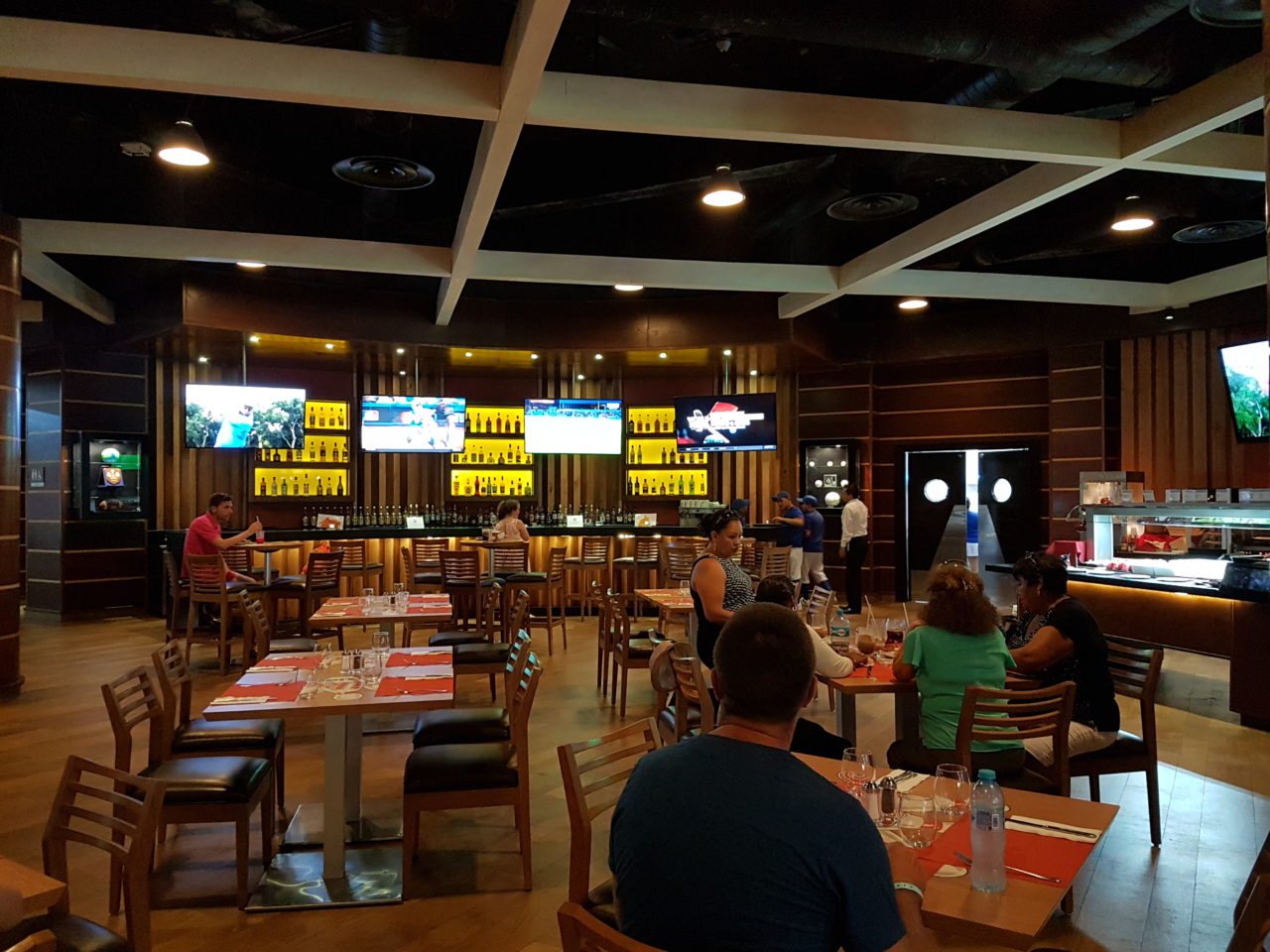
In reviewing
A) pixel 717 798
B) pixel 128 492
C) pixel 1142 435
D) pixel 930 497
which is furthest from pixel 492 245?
pixel 717 798

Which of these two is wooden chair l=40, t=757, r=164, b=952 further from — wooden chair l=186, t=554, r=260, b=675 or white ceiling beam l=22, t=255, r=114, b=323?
white ceiling beam l=22, t=255, r=114, b=323

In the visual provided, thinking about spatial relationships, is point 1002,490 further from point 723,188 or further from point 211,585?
point 211,585

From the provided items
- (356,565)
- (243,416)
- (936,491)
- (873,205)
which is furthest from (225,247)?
(936,491)

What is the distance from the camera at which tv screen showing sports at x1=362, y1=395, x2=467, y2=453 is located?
38.3 ft

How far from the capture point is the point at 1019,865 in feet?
6.71

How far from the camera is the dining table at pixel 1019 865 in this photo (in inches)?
70.0

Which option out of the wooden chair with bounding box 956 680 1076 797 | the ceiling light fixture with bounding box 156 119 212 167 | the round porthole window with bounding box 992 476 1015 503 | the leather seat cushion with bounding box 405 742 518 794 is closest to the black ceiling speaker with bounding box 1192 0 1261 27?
the wooden chair with bounding box 956 680 1076 797

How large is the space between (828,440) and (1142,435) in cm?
401

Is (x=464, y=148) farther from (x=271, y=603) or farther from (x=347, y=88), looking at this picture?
(x=271, y=603)

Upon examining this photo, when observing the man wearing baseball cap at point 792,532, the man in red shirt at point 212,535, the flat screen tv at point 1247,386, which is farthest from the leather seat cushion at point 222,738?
the flat screen tv at point 1247,386

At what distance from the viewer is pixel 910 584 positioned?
12914 mm

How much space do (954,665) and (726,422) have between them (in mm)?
8728

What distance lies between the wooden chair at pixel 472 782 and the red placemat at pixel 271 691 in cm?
56

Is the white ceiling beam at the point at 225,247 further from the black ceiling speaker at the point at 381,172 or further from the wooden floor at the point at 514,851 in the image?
the wooden floor at the point at 514,851
